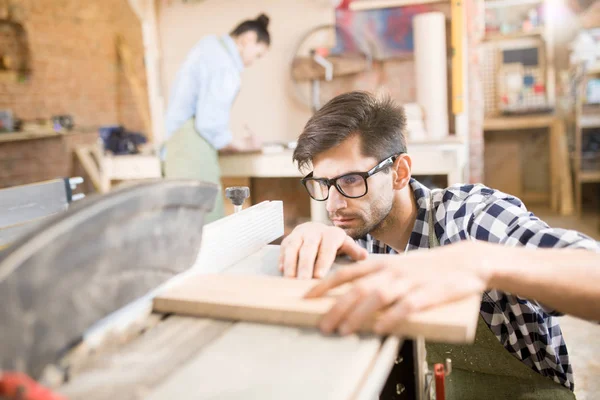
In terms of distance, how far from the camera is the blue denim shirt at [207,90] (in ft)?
11.1

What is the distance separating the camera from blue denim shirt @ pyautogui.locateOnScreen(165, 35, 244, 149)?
3377 millimetres

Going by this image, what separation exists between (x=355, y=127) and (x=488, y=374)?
2.52 ft

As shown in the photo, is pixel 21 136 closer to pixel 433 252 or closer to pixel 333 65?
pixel 333 65

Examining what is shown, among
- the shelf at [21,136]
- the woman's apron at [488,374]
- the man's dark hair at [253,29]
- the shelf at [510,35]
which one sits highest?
the shelf at [510,35]

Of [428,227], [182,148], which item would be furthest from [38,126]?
[428,227]

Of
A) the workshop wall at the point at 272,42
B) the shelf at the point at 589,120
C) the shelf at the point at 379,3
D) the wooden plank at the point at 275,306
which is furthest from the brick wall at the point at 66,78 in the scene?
the wooden plank at the point at 275,306

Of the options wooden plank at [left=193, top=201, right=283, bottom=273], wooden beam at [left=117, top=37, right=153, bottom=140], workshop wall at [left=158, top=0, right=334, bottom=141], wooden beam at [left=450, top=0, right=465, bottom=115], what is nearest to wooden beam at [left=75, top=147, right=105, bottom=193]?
wooden beam at [left=117, top=37, right=153, bottom=140]

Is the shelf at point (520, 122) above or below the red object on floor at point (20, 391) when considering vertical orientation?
above

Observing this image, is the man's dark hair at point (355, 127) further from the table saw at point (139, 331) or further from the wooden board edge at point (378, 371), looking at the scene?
the wooden board edge at point (378, 371)

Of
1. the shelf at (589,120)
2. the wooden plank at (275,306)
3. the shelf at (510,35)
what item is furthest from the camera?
the shelf at (510,35)

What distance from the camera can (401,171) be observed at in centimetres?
165

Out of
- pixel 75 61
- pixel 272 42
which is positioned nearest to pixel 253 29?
pixel 272 42

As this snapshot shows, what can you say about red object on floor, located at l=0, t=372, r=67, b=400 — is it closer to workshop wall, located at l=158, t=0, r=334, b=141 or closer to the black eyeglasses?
the black eyeglasses

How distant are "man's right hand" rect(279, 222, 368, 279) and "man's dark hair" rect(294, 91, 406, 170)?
20.6 inches
